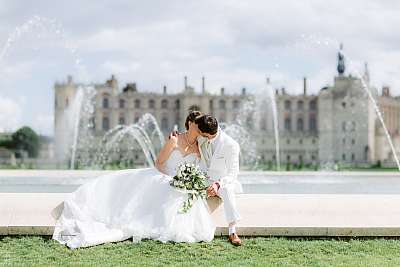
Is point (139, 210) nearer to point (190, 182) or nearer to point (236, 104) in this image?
point (190, 182)

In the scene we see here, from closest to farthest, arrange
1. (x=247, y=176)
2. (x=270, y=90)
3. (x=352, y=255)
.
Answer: (x=352, y=255)
(x=247, y=176)
(x=270, y=90)

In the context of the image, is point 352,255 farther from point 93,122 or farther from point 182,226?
point 93,122

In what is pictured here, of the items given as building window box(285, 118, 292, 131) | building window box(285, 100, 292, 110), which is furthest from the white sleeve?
building window box(285, 100, 292, 110)

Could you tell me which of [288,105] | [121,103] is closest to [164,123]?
[121,103]

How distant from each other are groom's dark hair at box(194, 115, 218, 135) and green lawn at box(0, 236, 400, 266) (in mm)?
767

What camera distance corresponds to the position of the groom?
4555 millimetres

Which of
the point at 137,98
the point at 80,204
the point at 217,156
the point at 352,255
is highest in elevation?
the point at 137,98

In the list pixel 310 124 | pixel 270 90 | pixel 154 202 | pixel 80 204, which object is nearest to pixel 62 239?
pixel 80 204

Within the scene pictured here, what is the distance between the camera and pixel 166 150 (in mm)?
4781

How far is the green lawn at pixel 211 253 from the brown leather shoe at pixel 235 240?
35mm

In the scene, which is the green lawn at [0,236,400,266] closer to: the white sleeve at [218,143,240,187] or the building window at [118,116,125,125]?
the white sleeve at [218,143,240,187]

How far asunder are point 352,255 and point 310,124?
206ft

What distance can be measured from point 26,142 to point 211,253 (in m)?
58.9

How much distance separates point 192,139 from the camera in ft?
15.7
